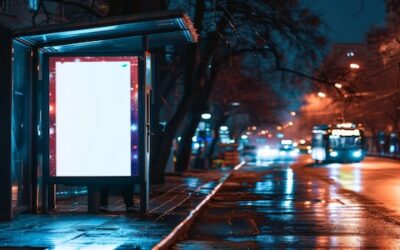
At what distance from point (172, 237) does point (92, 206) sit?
3985mm

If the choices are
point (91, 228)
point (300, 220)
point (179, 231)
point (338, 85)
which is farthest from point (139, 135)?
point (338, 85)

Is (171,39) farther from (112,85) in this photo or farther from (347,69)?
(347,69)

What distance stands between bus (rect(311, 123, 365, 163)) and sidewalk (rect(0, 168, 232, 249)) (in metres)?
44.2

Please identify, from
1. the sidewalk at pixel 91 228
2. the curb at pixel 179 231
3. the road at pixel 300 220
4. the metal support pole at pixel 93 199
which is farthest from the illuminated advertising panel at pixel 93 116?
the road at pixel 300 220

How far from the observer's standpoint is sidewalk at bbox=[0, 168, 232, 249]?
1191 cm

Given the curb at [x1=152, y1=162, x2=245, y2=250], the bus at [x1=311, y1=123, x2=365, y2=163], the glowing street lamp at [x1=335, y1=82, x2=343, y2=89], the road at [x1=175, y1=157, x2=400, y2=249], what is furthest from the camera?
the bus at [x1=311, y1=123, x2=365, y2=163]

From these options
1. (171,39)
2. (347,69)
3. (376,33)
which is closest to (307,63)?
(347,69)

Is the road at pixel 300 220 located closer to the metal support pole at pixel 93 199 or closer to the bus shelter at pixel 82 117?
the metal support pole at pixel 93 199

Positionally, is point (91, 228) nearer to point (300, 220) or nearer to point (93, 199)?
point (93, 199)

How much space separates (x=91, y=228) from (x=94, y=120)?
9.76ft

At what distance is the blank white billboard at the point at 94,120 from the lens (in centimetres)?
1611

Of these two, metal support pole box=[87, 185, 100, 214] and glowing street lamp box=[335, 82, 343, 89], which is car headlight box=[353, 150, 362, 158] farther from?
metal support pole box=[87, 185, 100, 214]

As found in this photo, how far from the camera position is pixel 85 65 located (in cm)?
1611

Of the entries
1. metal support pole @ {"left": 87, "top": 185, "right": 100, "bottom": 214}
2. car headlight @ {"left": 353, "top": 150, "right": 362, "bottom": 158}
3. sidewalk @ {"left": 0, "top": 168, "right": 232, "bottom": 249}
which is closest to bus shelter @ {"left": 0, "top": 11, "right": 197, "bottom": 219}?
metal support pole @ {"left": 87, "top": 185, "right": 100, "bottom": 214}
